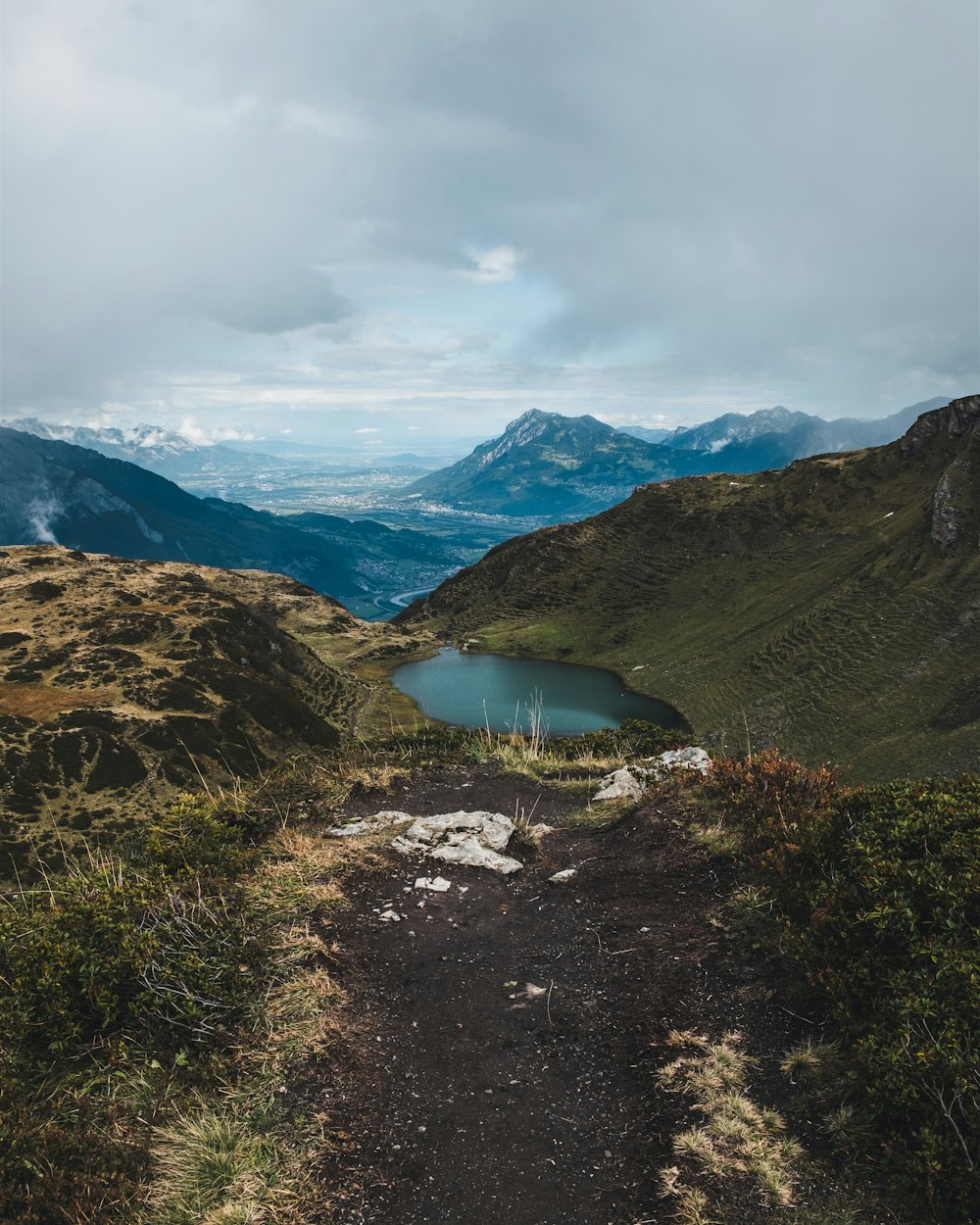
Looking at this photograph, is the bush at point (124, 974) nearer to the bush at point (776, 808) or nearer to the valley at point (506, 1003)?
the valley at point (506, 1003)

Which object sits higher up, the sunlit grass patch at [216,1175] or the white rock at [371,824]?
the sunlit grass patch at [216,1175]

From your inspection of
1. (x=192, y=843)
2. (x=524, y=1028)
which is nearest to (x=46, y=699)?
(x=192, y=843)

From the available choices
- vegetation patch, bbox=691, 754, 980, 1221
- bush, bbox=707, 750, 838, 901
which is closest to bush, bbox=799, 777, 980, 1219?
vegetation patch, bbox=691, 754, 980, 1221

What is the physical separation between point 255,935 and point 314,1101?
8.82 ft

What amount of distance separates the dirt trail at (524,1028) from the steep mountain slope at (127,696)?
44.2ft

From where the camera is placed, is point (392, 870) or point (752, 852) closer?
point (752, 852)

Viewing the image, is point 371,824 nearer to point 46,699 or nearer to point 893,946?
point 893,946

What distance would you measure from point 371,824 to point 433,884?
349 cm

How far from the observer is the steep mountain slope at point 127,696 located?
51.6m

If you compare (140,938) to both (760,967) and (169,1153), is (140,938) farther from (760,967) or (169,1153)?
(760,967)

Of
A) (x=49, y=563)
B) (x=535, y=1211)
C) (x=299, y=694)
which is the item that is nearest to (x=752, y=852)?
(x=535, y=1211)

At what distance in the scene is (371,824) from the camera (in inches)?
601

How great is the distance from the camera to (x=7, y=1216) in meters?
5.49

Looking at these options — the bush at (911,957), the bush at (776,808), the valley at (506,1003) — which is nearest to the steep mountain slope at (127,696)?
the valley at (506,1003)
